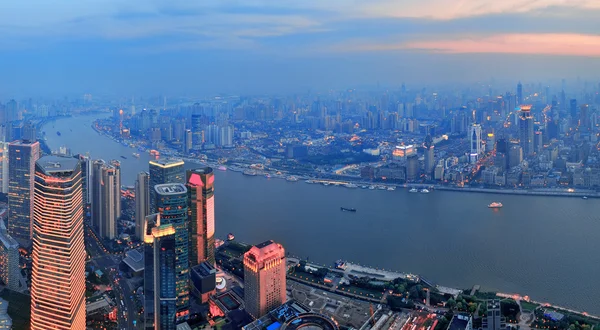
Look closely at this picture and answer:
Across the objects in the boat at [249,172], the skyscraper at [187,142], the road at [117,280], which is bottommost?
the road at [117,280]

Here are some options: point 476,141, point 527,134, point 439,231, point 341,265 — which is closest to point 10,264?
point 341,265

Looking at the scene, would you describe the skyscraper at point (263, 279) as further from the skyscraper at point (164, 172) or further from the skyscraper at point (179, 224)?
the skyscraper at point (164, 172)

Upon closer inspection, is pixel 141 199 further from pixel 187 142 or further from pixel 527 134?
pixel 527 134

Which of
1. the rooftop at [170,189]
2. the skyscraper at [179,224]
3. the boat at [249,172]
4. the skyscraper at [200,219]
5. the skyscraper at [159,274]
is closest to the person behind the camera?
the skyscraper at [159,274]

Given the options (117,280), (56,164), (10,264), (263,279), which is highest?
(56,164)

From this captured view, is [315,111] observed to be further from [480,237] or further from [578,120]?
[480,237]

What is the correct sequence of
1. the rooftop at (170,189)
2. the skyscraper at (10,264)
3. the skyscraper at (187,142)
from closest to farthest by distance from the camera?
the rooftop at (170,189)
the skyscraper at (10,264)
the skyscraper at (187,142)

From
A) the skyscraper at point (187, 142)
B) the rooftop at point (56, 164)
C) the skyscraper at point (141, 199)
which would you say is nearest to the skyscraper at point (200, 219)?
the skyscraper at point (141, 199)
